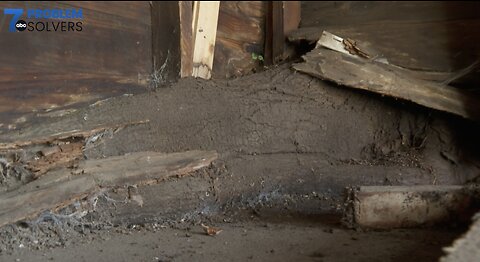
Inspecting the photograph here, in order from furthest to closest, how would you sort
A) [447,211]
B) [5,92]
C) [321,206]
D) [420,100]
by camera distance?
[420,100], [321,206], [5,92], [447,211]

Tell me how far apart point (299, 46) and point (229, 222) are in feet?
3.81

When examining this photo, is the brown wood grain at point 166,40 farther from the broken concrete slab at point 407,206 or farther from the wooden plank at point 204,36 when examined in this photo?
the broken concrete slab at point 407,206

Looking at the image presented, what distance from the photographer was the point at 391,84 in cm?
221

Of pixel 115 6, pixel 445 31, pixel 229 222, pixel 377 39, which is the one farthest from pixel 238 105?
pixel 445 31

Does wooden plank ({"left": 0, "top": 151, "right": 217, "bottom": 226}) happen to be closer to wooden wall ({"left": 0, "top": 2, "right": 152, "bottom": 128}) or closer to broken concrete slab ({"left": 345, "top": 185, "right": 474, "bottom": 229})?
wooden wall ({"left": 0, "top": 2, "right": 152, "bottom": 128})

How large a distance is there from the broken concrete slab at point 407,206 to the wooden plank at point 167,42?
1026 mm

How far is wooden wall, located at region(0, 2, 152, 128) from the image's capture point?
183 cm

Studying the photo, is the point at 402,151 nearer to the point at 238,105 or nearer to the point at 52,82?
the point at 238,105

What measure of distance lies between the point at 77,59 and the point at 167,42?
1.46 feet

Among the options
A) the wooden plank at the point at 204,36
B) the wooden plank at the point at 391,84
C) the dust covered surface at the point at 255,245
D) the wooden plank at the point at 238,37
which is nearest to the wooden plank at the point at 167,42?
the wooden plank at the point at 204,36

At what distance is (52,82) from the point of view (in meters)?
1.94

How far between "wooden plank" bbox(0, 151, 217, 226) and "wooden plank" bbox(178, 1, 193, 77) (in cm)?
51

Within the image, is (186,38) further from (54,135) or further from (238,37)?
(54,135)

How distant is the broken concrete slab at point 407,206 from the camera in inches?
65.4
